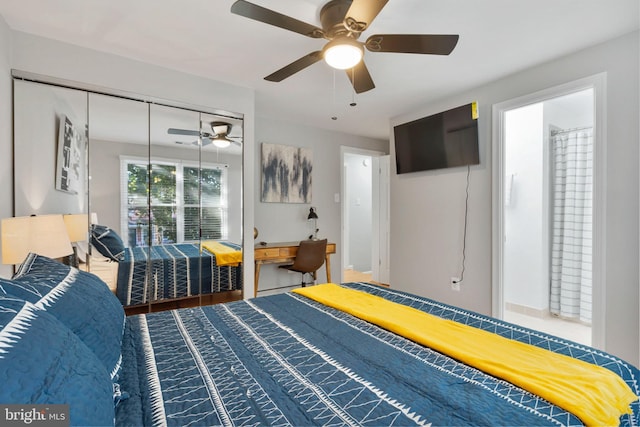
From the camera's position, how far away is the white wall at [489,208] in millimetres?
2123

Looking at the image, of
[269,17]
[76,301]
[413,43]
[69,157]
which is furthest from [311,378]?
[69,157]

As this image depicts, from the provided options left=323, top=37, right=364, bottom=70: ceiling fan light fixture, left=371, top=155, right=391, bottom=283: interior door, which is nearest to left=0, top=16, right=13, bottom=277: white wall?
left=323, top=37, right=364, bottom=70: ceiling fan light fixture

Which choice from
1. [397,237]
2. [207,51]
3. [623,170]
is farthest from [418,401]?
[397,237]

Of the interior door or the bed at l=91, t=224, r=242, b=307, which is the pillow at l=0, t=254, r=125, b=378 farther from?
the interior door

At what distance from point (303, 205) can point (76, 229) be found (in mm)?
2681

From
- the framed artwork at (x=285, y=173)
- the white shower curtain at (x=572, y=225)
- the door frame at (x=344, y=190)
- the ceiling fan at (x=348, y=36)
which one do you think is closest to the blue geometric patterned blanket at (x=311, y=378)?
the ceiling fan at (x=348, y=36)

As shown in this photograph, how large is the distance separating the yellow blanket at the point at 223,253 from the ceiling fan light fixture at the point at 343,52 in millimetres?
2069

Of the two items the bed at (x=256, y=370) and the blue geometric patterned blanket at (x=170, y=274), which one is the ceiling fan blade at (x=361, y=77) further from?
the blue geometric patterned blanket at (x=170, y=274)

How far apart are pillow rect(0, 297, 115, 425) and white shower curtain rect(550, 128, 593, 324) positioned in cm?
408

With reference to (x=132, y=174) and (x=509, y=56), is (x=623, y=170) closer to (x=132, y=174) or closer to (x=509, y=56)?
(x=509, y=56)

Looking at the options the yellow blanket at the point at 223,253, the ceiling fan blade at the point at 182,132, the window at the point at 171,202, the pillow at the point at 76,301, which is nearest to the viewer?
the pillow at the point at 76,301

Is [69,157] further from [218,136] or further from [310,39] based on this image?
[310,39]

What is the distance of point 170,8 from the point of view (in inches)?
74.0

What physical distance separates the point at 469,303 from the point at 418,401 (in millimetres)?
2623
